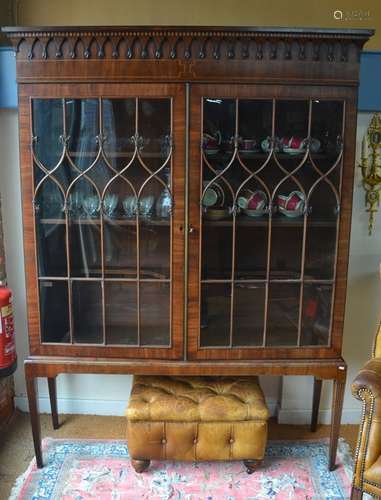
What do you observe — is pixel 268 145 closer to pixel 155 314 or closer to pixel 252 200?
pixel 252 200

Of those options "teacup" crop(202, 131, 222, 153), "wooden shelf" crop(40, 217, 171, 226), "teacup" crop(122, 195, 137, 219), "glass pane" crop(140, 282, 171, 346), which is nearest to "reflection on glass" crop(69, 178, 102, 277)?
A: "wooden shelf" crop(40, 217, 171, 226)

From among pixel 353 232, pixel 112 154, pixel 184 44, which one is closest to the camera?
pixel 184 44

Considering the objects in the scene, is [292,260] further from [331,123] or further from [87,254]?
[87,254]

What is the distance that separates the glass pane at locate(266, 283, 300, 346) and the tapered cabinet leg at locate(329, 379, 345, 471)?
25cm

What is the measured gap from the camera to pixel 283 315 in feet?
6.31

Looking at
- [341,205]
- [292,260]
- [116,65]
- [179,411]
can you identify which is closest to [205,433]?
[179,411]

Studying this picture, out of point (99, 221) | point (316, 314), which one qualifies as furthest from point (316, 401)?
point (99, 221)

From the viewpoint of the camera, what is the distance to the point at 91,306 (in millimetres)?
1922

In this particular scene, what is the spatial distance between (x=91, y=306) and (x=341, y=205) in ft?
3.33

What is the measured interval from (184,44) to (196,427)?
1412 mm

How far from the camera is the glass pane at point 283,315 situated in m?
1.90

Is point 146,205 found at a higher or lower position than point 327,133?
lower

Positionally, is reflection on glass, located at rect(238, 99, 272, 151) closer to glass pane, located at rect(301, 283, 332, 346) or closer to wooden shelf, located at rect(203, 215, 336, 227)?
wooden shelf, located at rect(203, 215, 336, 227)

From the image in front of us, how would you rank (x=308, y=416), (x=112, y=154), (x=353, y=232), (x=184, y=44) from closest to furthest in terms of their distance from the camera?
(x=184, y=44), (x=112, y=154), (x=353, y=232), (x=308, y=416)
